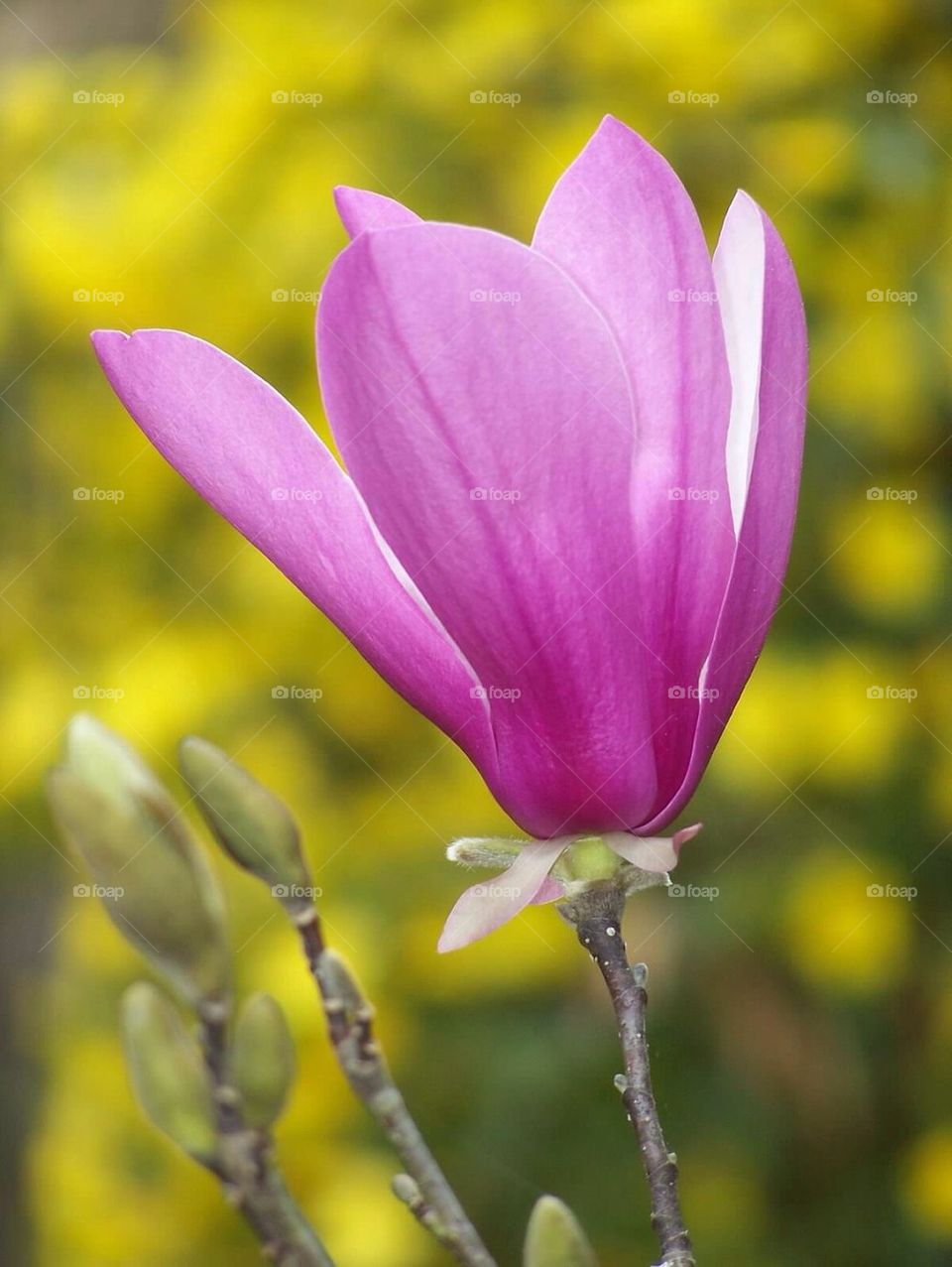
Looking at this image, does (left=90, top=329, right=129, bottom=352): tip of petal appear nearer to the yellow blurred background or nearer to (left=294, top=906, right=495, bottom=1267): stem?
(left=294, top=906, right=495, bottom=1267): stem

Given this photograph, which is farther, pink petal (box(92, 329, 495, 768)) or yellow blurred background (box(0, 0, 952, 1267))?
yellow blurred background (box(0, 0, 952, 1267))

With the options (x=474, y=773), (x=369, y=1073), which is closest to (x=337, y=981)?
(x=369, y=1073)

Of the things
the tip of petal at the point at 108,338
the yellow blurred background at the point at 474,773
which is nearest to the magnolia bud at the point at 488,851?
the tip of petal at the point at 108,338

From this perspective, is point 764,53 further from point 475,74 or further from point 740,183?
point 475,74

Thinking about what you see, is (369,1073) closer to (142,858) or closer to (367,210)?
(142,858)

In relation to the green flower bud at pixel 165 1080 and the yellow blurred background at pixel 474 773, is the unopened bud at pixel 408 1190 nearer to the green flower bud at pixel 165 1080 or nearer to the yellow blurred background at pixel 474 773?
the green flower bud at pixel 165 1080

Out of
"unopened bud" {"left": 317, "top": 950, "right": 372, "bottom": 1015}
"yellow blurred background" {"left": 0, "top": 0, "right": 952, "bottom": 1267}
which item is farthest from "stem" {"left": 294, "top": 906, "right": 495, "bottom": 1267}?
"yellow blurred background" {"left": 0, "top": 0, "right": 952, "bottom": 1267}
